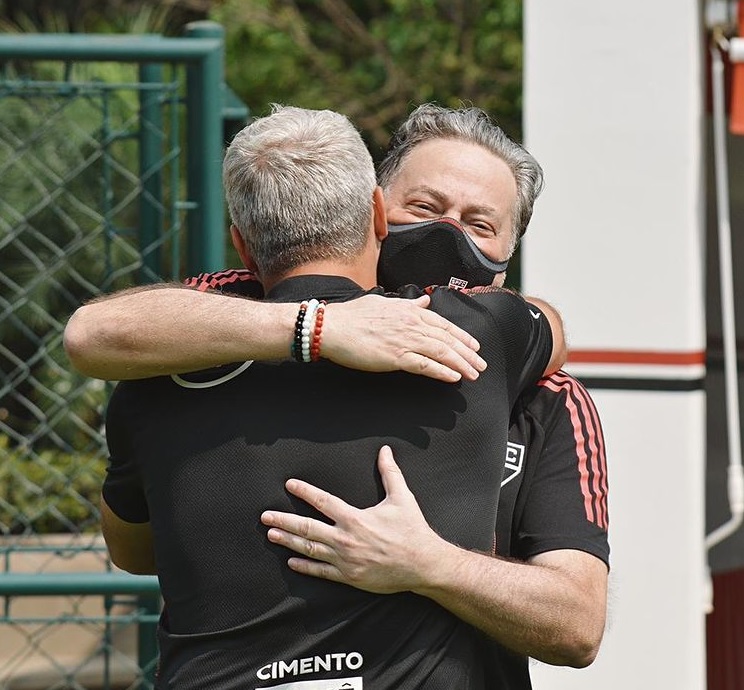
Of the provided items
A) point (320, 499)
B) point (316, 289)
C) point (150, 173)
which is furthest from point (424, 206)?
point (150, 173)

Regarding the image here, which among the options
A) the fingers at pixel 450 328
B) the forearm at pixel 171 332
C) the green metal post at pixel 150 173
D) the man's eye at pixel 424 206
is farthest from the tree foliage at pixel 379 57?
the fingers at pixel 450 328

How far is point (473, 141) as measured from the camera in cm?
207

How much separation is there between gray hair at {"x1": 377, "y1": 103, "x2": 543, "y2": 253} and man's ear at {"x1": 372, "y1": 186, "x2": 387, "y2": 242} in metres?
0.28

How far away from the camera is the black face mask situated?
77.7 inches

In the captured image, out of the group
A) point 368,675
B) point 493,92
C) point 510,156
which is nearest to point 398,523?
point 368,675

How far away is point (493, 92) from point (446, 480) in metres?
7.16

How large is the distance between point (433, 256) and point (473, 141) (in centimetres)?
22

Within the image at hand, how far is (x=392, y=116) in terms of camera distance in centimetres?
879

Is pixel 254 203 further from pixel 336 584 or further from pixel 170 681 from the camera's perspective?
pixel 170 681

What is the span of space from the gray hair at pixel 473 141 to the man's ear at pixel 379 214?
0.93 feet

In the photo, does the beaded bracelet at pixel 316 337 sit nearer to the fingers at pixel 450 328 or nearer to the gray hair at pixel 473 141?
the fingers at pixel 450 328

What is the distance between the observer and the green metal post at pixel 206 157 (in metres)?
2.81

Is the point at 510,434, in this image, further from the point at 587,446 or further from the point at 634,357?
the point at 634,357

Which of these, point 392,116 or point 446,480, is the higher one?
point 392,116
